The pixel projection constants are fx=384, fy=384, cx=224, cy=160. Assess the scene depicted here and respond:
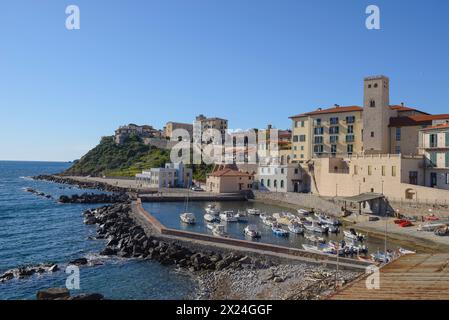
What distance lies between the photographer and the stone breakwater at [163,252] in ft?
82.7

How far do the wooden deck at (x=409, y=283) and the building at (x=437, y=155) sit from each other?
34.6m

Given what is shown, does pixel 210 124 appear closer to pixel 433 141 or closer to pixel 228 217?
pixel 228 217

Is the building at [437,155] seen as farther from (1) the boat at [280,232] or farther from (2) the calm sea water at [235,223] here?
(1) the boat at [280,232]

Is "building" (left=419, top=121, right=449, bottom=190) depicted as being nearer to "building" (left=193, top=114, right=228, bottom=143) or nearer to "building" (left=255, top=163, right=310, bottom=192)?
"building" (left=255, top=163, right=310, bottom=192)

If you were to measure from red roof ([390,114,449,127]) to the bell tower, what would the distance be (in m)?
1.11

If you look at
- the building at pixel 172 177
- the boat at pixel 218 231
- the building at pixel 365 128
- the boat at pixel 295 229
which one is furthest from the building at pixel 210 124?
the boat at pixel 218 231

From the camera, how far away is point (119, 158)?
13875 centimetres

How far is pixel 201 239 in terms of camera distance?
30516 millimetres

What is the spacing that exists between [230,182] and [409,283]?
59929 mm

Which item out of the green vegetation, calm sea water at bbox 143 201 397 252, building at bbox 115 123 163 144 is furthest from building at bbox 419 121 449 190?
building at bbox 115 123 163 144

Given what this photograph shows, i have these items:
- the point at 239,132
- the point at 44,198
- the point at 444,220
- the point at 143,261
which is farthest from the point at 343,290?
the point at 239,132

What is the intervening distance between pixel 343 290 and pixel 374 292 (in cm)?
87

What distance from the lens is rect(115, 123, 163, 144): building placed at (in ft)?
500
